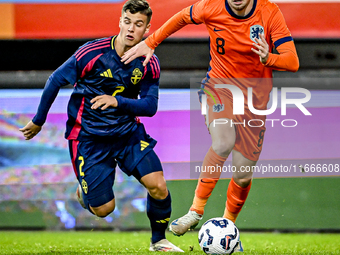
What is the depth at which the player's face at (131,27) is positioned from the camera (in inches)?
137

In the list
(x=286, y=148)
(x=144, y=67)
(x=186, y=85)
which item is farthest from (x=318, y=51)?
(x=144, y=67)

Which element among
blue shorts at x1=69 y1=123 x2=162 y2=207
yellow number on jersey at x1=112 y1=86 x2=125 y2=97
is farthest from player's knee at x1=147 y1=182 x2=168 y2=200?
yellow number on jersey at x1=112 y1=86 x2=125 y2=97

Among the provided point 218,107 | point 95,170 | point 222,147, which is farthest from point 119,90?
point 222,147

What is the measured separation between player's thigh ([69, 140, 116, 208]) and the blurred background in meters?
2.03

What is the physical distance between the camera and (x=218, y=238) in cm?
318

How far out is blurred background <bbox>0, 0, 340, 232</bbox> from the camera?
17.3 feet

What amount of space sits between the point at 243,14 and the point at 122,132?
1373 millimetres

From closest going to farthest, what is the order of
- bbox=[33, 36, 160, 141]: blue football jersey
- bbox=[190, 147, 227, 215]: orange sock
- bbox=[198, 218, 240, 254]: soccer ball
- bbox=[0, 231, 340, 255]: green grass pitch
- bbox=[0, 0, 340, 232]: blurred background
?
bbox=[198, 218, 240, 254]: soccer ball
bbox=[33, 36, 160, 141]: blue football jersey
bbox=[190, 147, 227, 215]: orange sock
bbox=[0, 231, 340, 255]: green grass pitch
bbox=[0, 0, 340, 232]: blurred background

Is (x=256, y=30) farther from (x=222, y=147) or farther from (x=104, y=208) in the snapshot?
(x=104, y=208)

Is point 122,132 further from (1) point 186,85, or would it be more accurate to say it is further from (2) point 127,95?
(1) point 186,85

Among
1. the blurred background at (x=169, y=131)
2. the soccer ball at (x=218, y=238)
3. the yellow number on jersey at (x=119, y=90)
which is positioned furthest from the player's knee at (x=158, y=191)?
the blurred background at (x=169, y=131)

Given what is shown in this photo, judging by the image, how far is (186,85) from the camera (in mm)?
5578

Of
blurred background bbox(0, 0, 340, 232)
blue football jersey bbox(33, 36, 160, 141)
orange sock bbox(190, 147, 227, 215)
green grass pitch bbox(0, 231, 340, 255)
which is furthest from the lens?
blurred background bbox(0, 0, 340, 232)

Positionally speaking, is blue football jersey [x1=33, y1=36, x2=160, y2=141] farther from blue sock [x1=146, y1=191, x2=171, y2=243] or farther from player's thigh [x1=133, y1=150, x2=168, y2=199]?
blue sock [x1=146, y1=191, x2=171, y2=243]
